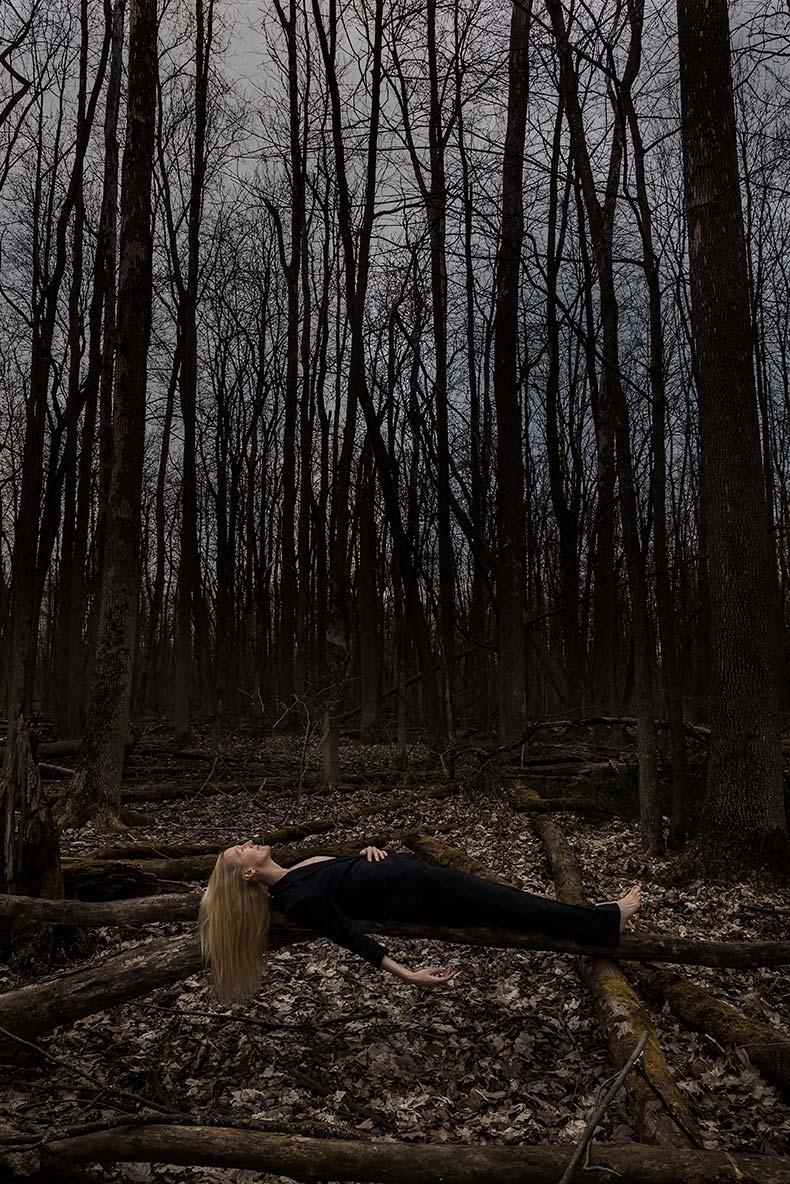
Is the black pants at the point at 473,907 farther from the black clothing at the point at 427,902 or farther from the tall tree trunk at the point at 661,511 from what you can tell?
the tall tree trunk at the point at 661,511

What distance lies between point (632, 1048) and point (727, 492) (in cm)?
438

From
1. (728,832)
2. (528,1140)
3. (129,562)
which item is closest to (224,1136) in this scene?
(528,1140)

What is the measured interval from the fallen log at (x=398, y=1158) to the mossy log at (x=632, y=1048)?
26 centimetres

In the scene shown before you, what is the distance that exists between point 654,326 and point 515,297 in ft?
17.5

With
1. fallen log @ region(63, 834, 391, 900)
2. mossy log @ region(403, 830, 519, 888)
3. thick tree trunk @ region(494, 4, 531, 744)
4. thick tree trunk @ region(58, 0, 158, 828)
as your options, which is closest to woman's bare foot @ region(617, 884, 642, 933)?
mossy log @ region(403, 830, 519, 888)

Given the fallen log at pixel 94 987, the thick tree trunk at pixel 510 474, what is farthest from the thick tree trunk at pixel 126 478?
the thick tree trunk at pixel 510 474

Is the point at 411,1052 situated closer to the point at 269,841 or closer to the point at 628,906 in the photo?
the point at 628,906

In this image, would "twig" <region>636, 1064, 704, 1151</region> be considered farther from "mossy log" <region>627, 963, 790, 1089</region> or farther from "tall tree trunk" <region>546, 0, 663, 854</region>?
"tall tree trunk" <region>546, 0, 663, 854</region>

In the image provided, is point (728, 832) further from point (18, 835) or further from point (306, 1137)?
point (18, 835)

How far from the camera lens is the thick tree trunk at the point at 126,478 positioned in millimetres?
8609

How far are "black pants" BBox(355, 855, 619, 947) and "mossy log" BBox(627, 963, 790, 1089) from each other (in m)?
0.62

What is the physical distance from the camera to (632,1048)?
360cm

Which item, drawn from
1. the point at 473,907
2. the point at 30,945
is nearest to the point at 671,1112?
the point at 473,907

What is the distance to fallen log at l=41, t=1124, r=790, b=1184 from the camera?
8.73 feet
